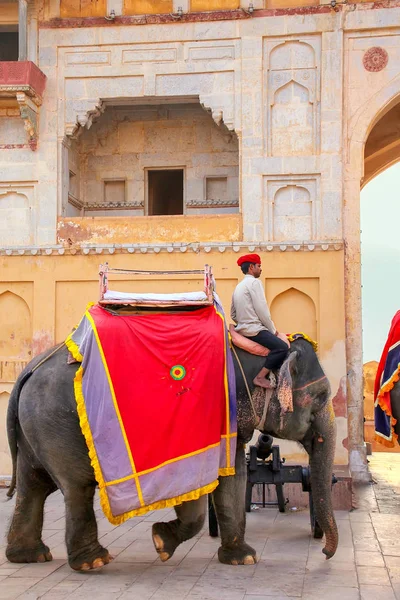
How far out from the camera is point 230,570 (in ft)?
21.2

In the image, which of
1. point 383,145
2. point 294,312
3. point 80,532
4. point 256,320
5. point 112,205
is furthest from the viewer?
point 383,145

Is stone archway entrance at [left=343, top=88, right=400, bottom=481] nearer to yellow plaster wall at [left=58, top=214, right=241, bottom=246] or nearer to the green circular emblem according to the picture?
yellow plaster wall at [left=58, top=214, right=241, bottom=246]

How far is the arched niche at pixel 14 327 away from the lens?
41.3ft

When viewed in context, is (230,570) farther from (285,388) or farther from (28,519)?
(28,519)

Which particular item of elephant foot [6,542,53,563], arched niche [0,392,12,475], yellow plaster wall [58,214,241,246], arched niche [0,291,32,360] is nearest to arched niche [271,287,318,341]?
yellow plaster wall [58,214,241,246]

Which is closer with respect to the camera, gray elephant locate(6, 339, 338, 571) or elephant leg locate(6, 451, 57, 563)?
gray elephant locate(6, 339, 338, 571)

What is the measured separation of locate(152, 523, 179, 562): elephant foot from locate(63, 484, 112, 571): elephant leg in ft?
1.43

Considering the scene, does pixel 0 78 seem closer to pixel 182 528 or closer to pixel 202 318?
pixel 202 318

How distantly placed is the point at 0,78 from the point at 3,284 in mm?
2803

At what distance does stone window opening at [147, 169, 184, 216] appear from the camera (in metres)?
14.5

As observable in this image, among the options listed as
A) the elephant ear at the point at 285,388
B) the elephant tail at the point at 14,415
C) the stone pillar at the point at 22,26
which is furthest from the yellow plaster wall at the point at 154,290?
the elephant tail at the point at 14,415

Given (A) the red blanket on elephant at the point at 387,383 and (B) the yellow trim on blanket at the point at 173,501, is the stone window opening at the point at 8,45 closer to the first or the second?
(A) the red blanket on elephant at the point at 387,383

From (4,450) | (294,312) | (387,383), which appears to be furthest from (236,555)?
(4,450)

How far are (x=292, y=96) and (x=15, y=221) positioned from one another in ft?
13.8
